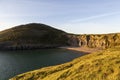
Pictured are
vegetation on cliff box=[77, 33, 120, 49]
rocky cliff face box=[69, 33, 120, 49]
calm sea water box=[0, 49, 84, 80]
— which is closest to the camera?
calm sea water box=[0, 49, 84, 80]

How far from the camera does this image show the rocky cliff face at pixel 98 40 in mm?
139125

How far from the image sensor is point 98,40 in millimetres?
158625

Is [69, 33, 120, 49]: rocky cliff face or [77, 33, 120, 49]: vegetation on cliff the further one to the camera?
[69, 33, 120, 49]: rocky cliff face

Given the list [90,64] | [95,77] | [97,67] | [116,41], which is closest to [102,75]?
[95,77]

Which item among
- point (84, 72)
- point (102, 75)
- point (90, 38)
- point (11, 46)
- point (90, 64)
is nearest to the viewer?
point (102, 75)

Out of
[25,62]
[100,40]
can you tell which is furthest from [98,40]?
[25,62]

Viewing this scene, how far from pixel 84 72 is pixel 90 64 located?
3.48m

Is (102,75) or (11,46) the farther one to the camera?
(11,46)

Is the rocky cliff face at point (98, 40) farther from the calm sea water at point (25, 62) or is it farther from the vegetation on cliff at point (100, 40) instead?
the calm sea water at point (25, 62)

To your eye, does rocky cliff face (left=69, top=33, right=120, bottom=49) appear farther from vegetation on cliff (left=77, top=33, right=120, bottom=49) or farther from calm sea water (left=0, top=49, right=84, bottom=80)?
calm sea water (left=0, top=49, right=84, bottom=80)

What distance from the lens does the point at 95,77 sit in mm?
33125

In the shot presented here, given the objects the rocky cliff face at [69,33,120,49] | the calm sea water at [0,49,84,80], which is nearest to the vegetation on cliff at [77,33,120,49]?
the rocky cliff face at [69,33,120,49]

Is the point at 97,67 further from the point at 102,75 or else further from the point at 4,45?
the point at 4,45

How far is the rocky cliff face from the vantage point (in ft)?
456
